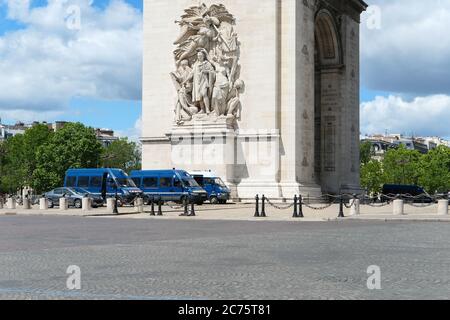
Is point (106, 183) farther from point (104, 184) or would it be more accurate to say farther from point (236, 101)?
point (236, 101)

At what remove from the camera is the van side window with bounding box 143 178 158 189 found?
41.3 meters

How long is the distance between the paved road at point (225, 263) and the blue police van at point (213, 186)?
18.4m

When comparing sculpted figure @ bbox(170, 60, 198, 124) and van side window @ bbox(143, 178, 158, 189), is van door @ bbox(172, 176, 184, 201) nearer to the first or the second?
van side window @ bbox(143, 178, 158, 189)

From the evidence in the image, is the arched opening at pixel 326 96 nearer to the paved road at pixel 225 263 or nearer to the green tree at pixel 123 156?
the paved road at pixel 225 263

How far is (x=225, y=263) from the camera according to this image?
12367mm

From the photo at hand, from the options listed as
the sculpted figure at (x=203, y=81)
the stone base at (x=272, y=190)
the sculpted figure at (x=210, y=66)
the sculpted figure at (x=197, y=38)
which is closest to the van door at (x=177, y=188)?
the stone base at (x=272, y=190)

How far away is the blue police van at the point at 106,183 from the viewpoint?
1607 inches

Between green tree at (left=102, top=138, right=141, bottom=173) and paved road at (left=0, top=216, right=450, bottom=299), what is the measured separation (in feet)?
323

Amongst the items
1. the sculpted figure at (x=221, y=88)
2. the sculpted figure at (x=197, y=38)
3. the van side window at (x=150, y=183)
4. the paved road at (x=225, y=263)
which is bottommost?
the paved road at (x=225, y=263)

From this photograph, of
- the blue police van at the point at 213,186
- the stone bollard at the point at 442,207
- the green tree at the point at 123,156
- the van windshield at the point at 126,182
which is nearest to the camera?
the stone bollard at the point at 442,207

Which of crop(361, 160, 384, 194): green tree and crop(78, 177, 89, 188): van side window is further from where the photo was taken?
crop(361, 160, 384, 194): green tree

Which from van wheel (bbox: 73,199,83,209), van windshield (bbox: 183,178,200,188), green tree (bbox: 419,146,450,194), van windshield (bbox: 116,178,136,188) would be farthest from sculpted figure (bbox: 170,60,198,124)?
green tree (bbox: 419,146,450,194)

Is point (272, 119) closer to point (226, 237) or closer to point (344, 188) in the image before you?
point (344, 188)

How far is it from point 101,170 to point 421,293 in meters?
35.6
